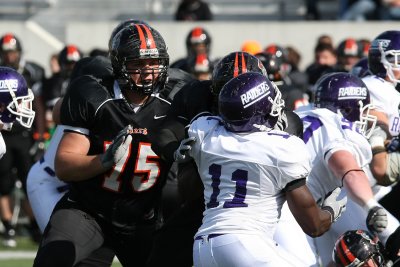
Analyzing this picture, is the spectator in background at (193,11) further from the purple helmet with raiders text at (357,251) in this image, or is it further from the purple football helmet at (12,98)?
the purple helmet with raiders text at (357,251)

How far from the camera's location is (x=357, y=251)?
5.16 meters

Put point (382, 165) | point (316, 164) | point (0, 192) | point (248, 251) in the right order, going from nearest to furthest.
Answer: point (248, 251) < point (316, 164) < point (382, 165) < point (0, 192)

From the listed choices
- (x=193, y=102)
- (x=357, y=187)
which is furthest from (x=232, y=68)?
(x=357, y=187)

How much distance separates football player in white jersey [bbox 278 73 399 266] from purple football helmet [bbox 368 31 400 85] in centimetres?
79

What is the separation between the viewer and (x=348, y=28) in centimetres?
1280

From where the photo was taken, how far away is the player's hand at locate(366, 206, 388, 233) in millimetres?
5012

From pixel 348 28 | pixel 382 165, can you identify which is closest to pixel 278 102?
pixel 382 165

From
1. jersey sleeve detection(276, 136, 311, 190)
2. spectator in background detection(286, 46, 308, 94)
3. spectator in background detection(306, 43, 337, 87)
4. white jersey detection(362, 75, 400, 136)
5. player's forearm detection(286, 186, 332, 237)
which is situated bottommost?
spectator in background detection(286, 46, 308, 94)

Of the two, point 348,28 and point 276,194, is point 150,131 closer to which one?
point 276,194

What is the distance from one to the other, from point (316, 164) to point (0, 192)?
507 centimetres

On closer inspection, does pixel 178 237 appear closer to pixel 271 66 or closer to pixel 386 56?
pixel 386 56

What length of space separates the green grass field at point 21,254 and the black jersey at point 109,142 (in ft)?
10.3

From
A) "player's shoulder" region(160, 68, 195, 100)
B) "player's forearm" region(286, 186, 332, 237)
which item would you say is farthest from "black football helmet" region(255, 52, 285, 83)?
"player's forearm" region(286, 186, 332, 237)

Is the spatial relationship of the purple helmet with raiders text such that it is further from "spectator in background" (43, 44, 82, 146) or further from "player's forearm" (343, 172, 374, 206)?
"spectator in background" (43, 44, 82, 146)
